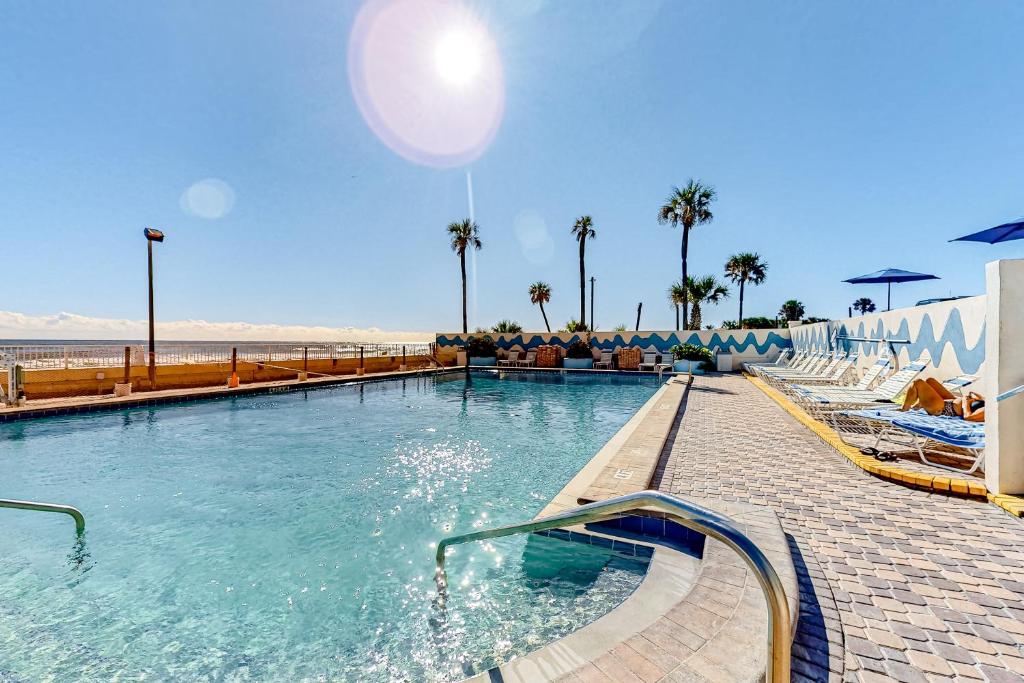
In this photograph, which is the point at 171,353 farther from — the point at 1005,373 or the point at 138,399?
the point at 1005,373

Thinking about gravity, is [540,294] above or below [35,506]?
above

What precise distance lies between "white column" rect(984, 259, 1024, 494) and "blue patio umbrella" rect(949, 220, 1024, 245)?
3.26m

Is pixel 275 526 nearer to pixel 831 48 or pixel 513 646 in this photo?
pixel 513 646

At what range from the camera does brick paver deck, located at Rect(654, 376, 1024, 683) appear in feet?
5.82

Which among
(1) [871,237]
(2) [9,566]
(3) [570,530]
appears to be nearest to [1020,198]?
(1) [871,237]

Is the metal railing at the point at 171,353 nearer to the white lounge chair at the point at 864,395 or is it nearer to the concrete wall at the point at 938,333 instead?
the white lounge chair at the point at 864,395

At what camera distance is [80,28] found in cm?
812

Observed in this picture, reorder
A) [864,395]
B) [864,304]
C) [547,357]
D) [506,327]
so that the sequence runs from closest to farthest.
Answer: [864,395] → [547,357] → [506,327] → [864,304]

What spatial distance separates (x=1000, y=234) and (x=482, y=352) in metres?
18.9

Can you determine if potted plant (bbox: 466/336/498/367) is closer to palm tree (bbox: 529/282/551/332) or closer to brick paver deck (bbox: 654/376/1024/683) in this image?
palm tree (bbox: 529/282/551/332)

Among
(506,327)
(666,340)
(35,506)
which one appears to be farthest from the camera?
Answer: (506,327)

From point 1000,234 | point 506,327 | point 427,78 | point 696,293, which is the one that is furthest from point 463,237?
point 1000,234

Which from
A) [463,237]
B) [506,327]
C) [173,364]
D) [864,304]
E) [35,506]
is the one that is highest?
[463,237]

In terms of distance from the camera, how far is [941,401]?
5.74 metres
